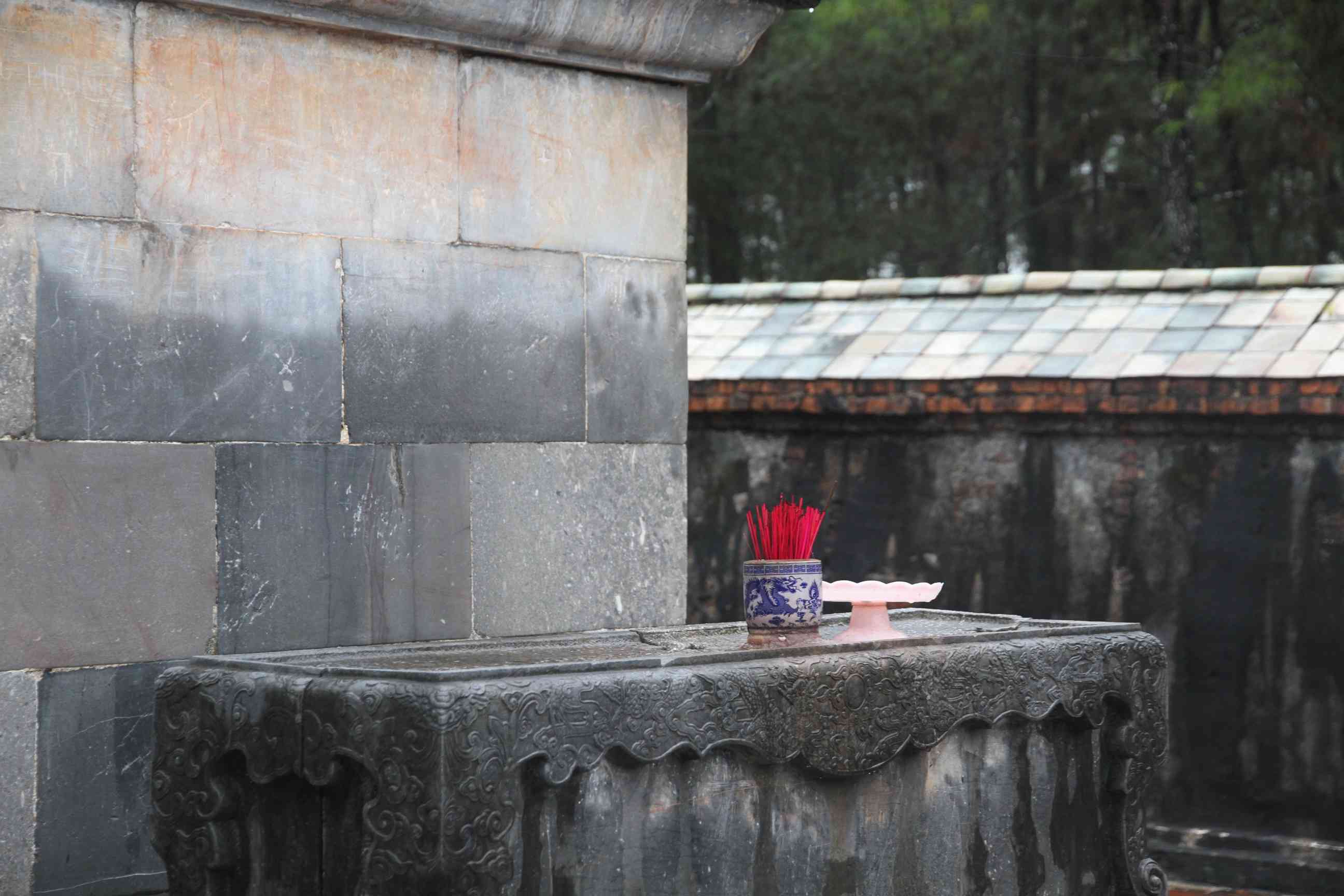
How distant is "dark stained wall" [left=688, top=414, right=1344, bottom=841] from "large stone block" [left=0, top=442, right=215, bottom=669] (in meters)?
4.65

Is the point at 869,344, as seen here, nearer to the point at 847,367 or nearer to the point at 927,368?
the point at 847,367

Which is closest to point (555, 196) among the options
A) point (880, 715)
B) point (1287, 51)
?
point (880, 715)

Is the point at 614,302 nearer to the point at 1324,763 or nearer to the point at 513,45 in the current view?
the point at 513,45

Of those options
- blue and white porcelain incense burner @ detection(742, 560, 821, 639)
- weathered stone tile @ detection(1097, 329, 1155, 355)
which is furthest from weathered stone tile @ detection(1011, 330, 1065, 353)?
blue and white porcelain incense burner @ detection(742, 560, 821, 639)

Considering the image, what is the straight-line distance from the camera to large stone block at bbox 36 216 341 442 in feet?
13.2

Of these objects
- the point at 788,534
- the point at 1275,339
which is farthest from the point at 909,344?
the point at 788,534

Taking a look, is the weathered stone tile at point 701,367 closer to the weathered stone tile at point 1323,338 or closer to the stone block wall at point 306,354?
the weathered stone tile at point 1323,338

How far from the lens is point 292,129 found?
4391 mm

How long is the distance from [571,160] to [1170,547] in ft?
12.6

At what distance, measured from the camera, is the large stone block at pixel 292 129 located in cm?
417

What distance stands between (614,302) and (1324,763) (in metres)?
3.92

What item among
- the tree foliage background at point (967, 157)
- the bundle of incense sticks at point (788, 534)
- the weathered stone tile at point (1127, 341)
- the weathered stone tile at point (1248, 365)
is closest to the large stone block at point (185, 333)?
the bundle of incense sticks at point (788, 534)

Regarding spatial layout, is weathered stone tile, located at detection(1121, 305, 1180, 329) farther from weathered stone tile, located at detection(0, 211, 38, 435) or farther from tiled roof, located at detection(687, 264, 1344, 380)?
weathered stone tile, located at detection(0, 211, 38, 435)

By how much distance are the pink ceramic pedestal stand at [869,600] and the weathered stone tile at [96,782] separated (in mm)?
1650
